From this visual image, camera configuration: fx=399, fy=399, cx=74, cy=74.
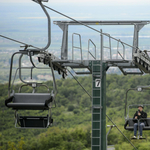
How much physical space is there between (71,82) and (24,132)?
18897mm

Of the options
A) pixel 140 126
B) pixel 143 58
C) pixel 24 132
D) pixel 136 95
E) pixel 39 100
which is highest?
pixel 143 58

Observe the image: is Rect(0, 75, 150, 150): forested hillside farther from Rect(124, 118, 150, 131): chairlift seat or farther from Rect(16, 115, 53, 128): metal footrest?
Rect(16, 115, 53, 128): metal footrest

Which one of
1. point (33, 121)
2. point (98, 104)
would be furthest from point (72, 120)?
point (33, 121)

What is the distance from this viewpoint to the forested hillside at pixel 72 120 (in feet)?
186

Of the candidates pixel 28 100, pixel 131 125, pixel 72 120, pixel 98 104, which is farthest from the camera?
pixel 72 120

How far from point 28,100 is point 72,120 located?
5913 centimetres

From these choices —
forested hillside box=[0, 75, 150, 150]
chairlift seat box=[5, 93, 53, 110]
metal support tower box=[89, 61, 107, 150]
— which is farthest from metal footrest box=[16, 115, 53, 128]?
forested hillside box=[0, 75, 150, 150]

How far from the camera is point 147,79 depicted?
2933 inches

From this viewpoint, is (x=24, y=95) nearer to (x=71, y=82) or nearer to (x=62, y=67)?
(x=62, y=67)

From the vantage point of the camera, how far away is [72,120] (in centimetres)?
6688

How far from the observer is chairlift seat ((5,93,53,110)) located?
7597 millimetres

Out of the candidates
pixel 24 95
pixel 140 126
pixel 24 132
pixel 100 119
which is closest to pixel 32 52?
pixel 24 95

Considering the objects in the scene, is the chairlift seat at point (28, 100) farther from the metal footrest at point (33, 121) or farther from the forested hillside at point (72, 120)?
the forested hillside at point (72, 120)

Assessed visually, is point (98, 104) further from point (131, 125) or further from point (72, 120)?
point (72, 120)
